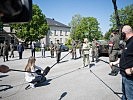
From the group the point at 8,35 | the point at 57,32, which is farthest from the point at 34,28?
the point at 57,32

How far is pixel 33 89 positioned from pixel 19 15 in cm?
615

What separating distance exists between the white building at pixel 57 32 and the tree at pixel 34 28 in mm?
21769

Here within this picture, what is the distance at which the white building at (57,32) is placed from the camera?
7825cm

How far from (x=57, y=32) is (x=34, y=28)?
91.6 ft

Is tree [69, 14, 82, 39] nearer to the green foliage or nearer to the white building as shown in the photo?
the green foliage

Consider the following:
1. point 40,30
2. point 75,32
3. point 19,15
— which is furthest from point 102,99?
point 75,32

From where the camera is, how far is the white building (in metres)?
78.2

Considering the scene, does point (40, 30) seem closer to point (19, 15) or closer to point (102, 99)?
point (102, 99)

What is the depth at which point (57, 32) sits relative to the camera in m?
80.7

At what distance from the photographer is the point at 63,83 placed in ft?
30.5

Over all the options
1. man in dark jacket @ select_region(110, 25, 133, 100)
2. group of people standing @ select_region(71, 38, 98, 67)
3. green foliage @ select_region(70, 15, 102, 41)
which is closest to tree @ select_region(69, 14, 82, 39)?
green foliage @ select_region(70, 15, 102, 41)

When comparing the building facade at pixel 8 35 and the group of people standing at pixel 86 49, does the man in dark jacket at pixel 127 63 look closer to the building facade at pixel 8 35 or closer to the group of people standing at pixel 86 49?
the group of people standing at pixel 86 49

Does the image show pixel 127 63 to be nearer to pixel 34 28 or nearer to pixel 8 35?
pixel 34 28

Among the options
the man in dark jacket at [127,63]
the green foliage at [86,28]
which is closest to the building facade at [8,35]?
the green foliage at [86,28]
